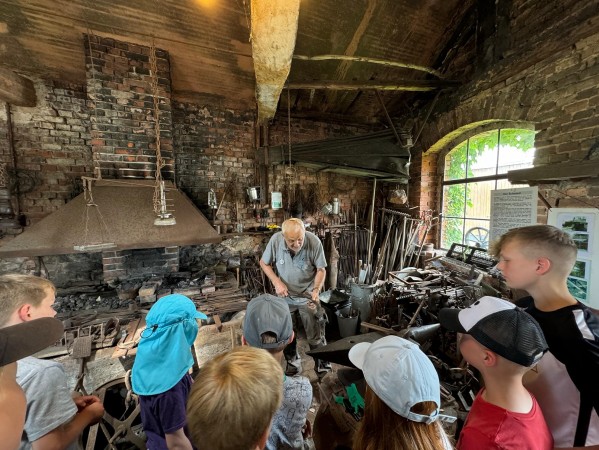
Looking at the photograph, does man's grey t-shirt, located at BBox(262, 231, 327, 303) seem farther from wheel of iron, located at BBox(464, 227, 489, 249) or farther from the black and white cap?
wheel of iron, located at BBox(464, 227, 489, 249)

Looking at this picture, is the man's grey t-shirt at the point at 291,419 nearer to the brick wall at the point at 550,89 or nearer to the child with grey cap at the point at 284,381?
the child with grey cap at the point at 284,381

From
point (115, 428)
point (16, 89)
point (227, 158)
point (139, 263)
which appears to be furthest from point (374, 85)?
point (16, 89)

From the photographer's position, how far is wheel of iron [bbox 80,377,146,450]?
5.68 feet

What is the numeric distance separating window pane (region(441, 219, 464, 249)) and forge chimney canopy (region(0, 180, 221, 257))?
4.40 metres

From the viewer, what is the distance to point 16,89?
Result: 327 cm

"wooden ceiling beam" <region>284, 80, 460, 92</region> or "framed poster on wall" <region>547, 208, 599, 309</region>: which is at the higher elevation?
"wooden ceiling beam" <region>284, 80, 460, 92</region>

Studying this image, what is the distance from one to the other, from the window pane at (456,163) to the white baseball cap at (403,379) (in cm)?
458

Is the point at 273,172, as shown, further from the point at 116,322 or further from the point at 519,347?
the point at 519,347

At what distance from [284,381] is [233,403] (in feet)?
2.16

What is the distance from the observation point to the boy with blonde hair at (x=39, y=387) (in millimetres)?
1106

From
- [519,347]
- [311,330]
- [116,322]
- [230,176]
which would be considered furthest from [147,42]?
[519,347]

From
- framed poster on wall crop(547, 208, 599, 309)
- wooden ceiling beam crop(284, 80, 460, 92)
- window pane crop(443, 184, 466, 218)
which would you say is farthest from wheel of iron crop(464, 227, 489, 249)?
wooden ceiling beam crop(284, 80, 460, 92)

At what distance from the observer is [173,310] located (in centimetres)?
154

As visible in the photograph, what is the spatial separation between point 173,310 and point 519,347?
5.83 ft
